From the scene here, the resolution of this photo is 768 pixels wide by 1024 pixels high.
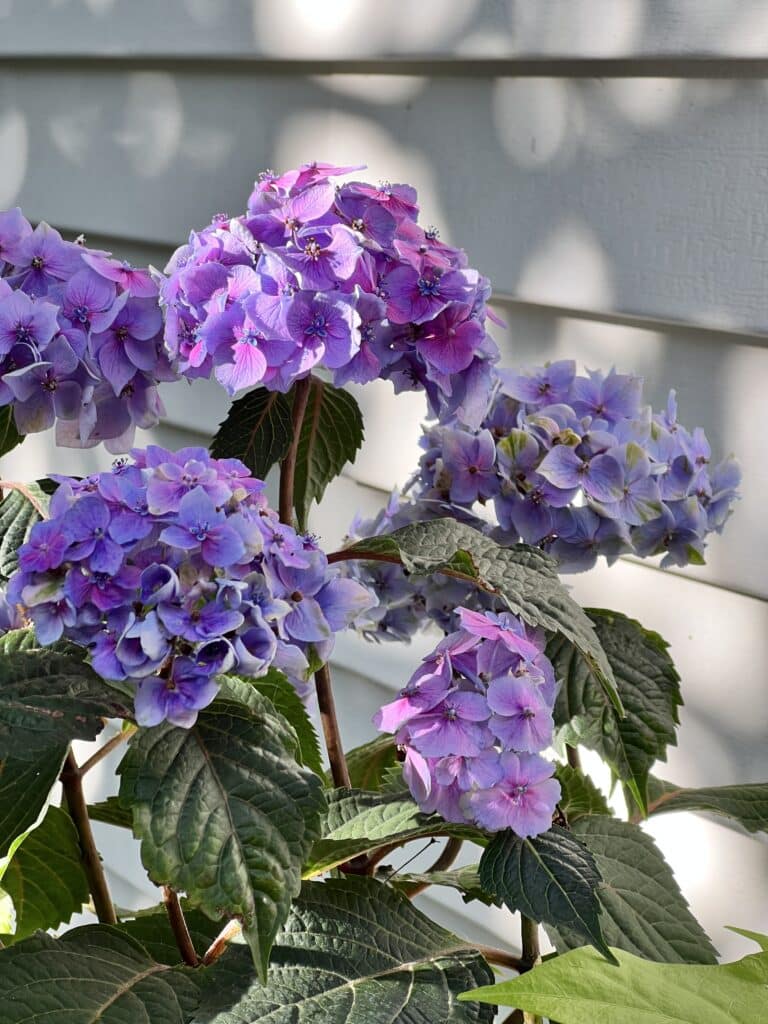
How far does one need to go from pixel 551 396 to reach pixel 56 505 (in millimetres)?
423

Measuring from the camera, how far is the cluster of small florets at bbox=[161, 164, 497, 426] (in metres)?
0.70

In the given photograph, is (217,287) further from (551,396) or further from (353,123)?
(353,123)

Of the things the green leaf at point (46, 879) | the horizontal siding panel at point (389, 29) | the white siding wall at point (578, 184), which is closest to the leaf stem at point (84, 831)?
the green leaf at point (46, 879)

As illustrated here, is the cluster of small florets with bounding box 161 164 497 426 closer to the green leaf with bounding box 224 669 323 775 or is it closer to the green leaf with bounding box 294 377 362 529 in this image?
the green leaf with bounding box 294 377 362 529

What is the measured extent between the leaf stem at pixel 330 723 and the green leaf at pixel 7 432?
0.93ft

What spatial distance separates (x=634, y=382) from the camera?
2.89 ft

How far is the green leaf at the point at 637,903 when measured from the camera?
750mm

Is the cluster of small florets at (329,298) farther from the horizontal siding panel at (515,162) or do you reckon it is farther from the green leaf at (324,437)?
the horizontal siding panel at (515,162)

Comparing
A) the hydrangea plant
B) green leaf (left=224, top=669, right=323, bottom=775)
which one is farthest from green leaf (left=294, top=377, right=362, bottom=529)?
green leaf (left=224, top=669, right=323, bottom=775)

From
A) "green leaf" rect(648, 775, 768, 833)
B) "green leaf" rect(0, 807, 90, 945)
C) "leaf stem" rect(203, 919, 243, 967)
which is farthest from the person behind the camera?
"green leaf" rect(0, 807, 90, 945)

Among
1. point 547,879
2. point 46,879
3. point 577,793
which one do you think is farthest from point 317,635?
point 46,879

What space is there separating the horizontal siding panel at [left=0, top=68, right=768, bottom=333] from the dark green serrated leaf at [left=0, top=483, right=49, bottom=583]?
600mm

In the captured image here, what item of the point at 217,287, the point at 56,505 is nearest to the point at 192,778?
the point at 56,505

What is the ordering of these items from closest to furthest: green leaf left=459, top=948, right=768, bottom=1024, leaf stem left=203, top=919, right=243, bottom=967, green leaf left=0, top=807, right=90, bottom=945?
green leaf left=459, top=948, right=768, bottom=1024 → leaf stem left=203, top=919, right=243, bottom=967 → green leaf left=0, top=807, right=90, bottom=945
